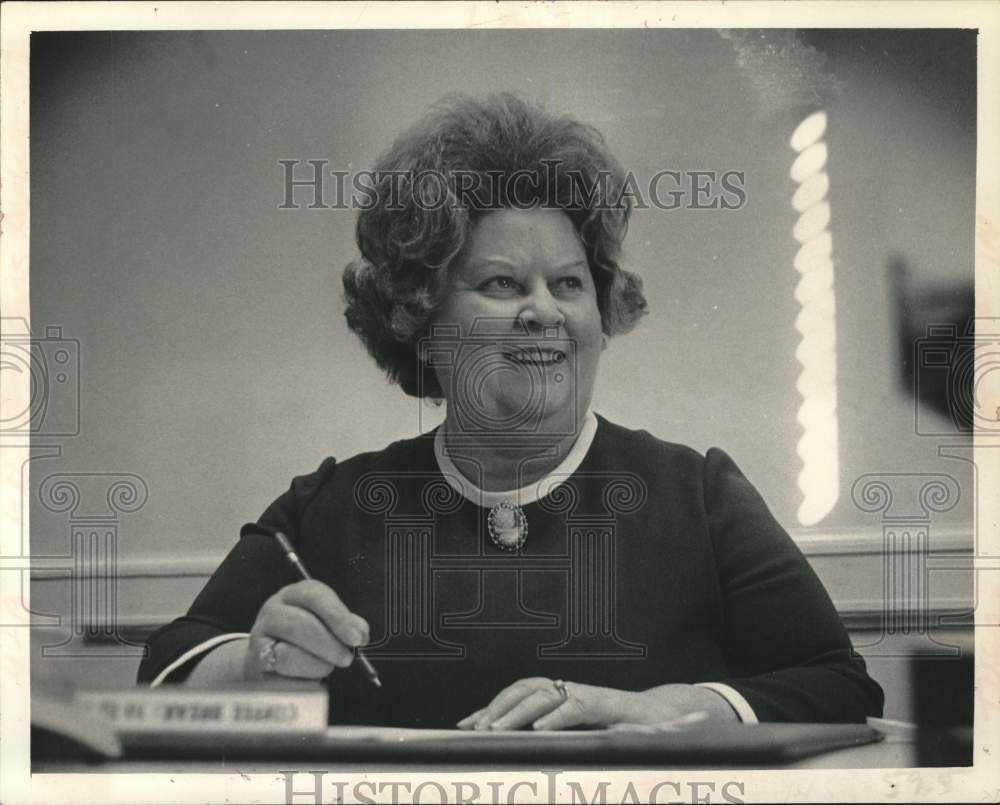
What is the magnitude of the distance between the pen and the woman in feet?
0.05

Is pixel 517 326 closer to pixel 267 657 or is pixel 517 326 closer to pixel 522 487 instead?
pixel 522 487

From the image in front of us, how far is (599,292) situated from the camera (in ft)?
9.61

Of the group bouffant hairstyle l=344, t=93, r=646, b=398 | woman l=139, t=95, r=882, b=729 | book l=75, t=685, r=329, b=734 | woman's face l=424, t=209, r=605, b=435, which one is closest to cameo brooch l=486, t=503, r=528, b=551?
woman l=139, t=95, r=882, b=729

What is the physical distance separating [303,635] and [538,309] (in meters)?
0.93

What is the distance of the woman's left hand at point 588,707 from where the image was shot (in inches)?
112

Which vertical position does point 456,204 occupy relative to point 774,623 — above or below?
above

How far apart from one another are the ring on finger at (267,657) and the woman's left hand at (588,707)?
465 millimetres

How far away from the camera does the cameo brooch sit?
2906mm

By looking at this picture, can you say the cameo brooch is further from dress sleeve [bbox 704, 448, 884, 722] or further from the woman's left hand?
dress sleeve [bbox 704, 448, 884, 722]

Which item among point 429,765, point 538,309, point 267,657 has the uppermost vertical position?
point 538,309

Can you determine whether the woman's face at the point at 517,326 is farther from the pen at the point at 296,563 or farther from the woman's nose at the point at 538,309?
the pen at the point at 296,563

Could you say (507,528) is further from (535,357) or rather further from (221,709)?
(221,709)

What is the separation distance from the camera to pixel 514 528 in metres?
2.91

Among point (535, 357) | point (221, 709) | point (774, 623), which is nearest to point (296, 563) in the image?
point (221, 709)
